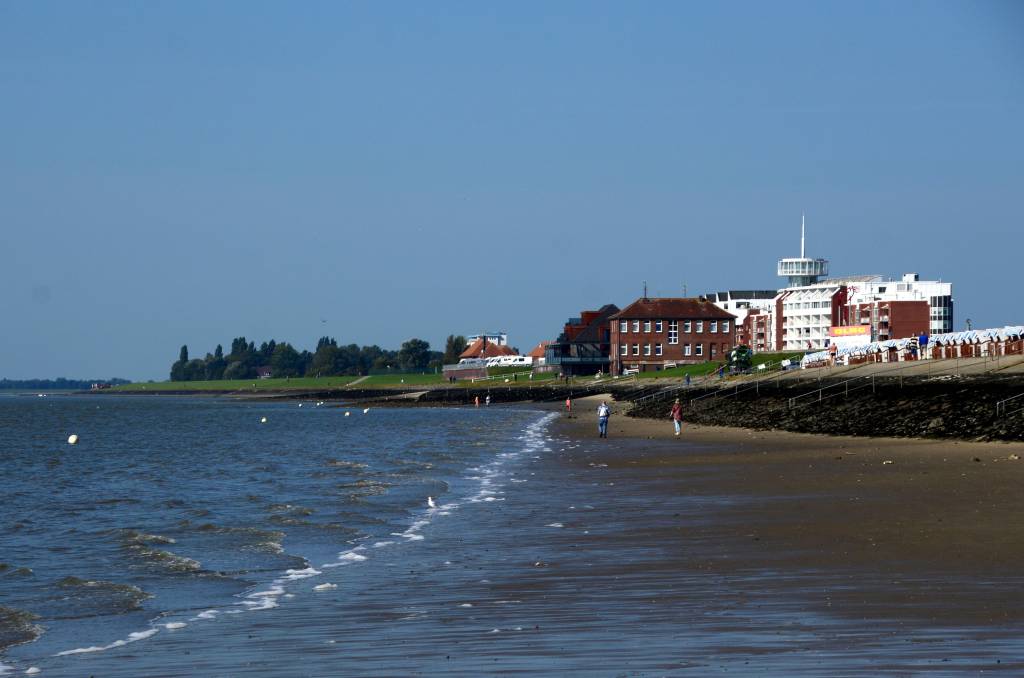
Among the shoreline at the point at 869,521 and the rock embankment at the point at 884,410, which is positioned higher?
the rock embankment at the point at 884,410

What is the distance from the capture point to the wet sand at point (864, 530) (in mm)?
12828

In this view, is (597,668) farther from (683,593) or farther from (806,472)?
(806,472)

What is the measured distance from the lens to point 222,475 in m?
41.8

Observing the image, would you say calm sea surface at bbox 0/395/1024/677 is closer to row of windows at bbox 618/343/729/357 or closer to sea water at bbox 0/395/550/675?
sea water at bbox 0/395/550/675

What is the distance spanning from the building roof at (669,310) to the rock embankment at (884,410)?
7802cm

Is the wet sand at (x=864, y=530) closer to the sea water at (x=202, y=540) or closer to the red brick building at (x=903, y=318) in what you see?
the sea water at (x=202, y=540)

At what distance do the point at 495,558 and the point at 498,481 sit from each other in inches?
619

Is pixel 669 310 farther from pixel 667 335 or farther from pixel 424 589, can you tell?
pixel 424 589

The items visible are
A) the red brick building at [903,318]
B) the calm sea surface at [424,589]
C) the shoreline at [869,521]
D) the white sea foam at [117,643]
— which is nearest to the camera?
the calm sea surface at [424,589]

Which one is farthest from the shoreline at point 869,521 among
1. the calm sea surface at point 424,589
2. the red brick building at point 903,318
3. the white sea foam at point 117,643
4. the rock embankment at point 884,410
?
the red brick building at point 903,318

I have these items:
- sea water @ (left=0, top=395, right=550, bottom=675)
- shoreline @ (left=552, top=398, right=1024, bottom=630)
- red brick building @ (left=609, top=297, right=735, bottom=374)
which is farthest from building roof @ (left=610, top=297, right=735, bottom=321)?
shoreline @ (left=552, top=398, right=1024, bottom=630)

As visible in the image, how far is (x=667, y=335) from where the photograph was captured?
158m

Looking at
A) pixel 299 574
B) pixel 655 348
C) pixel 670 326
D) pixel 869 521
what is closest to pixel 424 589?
pixel 299 574

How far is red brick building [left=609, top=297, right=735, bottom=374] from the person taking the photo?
15712 cm
